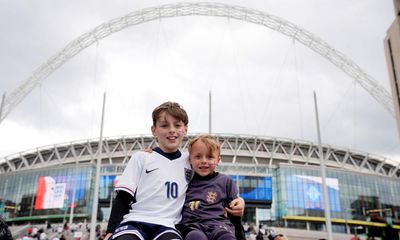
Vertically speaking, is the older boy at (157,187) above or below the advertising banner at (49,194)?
below

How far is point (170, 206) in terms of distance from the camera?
2984mm

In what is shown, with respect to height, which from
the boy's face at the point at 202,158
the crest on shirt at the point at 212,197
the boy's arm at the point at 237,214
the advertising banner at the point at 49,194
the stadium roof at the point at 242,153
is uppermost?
the stadium roof at the point at 242,153

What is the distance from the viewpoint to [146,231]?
284 cm

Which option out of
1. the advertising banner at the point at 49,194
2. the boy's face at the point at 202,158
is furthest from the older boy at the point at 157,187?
the advertising banner at the point at 49,194

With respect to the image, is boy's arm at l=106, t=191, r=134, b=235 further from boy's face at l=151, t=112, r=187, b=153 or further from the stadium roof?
the stadium roof

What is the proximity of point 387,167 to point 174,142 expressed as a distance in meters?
99.3

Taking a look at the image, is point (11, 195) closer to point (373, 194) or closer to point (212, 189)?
point (373, 194)

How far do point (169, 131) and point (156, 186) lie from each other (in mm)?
478

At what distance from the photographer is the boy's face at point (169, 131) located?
3.21m

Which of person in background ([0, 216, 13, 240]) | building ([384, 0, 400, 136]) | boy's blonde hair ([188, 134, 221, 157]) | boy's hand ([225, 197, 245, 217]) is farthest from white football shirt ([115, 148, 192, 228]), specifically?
building ([384, 0, 400, 136])

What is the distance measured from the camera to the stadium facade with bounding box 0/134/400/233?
217ft

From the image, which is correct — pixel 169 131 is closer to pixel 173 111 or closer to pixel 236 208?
pixel 173 111

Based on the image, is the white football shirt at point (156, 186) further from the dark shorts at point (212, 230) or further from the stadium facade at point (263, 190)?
the stadium facade at point (263, 190)

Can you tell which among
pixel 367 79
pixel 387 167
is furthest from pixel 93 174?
pixel 387 167
